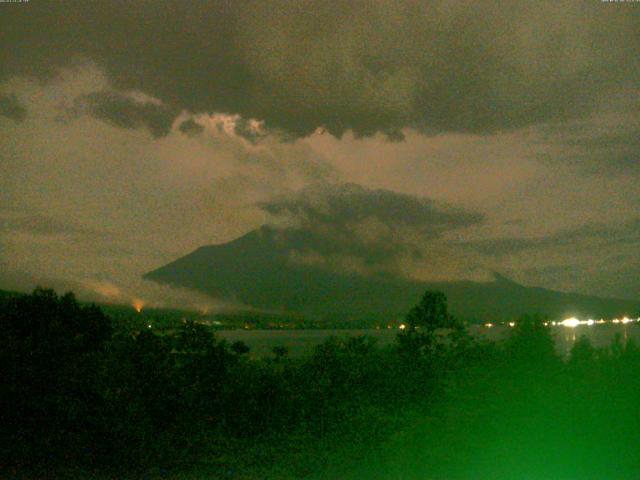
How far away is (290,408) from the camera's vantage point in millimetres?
12102

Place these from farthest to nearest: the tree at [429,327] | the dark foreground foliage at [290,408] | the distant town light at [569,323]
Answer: the distant town light at [569,323], the tree at [429,327], the dark foreground foliage at [290,408]

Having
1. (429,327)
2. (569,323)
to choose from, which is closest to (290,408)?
(429,327)

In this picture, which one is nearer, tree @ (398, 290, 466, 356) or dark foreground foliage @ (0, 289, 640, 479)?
dark foreground foliage @ (0, 289, 640, 479)

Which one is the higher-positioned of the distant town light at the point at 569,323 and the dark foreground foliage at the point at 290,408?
the distant town light at the point at 569,323

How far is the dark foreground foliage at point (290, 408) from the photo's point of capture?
9.99 metres

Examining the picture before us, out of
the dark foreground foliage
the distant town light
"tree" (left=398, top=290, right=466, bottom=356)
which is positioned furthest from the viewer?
the distant town light

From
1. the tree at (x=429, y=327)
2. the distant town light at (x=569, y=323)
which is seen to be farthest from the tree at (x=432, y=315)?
the distant town light at (x=569, y=323)

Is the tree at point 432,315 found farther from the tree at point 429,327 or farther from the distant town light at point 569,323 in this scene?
the distant town light at point 569,323

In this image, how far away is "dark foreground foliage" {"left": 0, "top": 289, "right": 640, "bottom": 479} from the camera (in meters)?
9.99

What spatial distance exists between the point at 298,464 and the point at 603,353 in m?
7.33

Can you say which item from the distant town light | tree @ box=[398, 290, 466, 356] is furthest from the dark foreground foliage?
the distant town light

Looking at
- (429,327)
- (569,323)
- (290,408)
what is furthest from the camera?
(569,323)

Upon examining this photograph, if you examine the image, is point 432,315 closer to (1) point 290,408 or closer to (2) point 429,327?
(2) point 429,327

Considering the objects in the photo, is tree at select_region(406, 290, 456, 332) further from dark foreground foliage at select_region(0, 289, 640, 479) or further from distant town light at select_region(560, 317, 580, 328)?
distant town light at select_region(560, 317, 580, 328)
